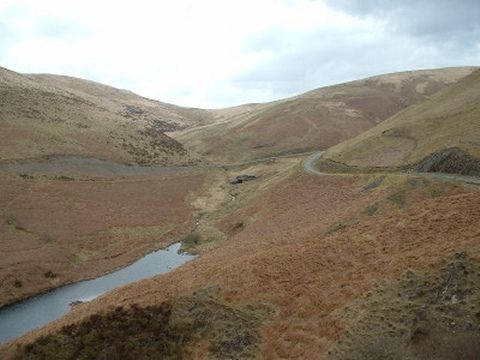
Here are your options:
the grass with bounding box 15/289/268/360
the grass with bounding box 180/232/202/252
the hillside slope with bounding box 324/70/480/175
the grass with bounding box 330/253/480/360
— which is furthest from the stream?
the hillside slope with bounding box 324/70/480/175

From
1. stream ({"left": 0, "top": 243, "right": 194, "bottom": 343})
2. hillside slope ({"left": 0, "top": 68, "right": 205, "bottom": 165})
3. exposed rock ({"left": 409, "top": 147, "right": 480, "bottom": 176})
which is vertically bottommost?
stream ({"left": 0, "top": 243, "right": 194, "bottom": 343})

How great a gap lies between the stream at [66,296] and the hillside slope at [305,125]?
85296 millimetres

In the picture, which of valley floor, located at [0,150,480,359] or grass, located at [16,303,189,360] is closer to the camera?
valley floor, located at [0,150,480,359]

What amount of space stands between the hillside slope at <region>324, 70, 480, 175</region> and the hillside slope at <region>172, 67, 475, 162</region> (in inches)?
2020

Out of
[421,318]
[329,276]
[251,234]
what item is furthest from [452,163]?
[421,318]

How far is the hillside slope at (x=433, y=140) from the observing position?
5456 centimetres

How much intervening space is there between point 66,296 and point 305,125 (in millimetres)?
118089

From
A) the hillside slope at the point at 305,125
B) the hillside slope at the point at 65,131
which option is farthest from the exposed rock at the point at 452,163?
the hillside slope at the point at 305,125

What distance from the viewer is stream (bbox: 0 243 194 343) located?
44.2 metres

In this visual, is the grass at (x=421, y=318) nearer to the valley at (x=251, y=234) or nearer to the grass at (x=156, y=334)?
the valley at (x=251, y=234)

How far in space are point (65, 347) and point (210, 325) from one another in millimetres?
7855

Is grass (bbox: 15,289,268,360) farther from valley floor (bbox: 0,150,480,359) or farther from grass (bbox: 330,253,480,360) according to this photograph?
grass (bbox: 330,253,480,360)

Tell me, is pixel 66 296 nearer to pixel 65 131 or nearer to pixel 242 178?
pixel 242 178

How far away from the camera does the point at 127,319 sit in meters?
30.1
